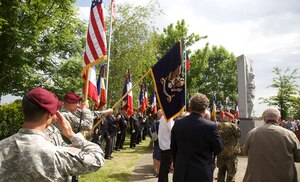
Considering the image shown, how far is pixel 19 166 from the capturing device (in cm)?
194

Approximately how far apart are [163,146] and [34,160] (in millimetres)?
5581

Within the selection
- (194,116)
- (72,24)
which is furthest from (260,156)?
(72,24)

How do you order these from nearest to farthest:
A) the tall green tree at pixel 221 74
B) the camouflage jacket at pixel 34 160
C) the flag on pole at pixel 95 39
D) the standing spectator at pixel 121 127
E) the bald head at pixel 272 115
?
the camouflage jacket at pixel 34 160, the bald head at pixel 272 115, the flag on pole at pixel 95 39, the standing spectator at pixel 121 127, the tall green tree at pixel 221 74

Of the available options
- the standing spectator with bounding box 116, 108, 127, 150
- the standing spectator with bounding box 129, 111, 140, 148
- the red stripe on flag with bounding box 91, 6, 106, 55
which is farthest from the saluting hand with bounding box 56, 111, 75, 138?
the standing spectator with bounding box 129, 111, 140, 148

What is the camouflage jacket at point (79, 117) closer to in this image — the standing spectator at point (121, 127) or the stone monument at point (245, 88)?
the standing spectator at point (121, 127)

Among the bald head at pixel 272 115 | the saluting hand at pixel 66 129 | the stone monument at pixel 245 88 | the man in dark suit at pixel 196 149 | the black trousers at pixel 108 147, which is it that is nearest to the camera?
the saluting hand at pixel 66 129

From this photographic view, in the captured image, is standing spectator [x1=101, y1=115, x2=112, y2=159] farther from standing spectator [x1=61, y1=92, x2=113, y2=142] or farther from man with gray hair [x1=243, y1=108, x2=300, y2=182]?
man with gray hair [x1=243, y1=108, x2=300, y2=182]

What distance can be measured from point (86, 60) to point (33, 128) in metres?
3.80

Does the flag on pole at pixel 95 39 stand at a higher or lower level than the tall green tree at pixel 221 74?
lower

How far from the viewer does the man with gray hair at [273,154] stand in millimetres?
4184

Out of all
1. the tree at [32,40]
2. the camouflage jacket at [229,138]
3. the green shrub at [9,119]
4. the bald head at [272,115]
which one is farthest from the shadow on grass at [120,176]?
the tree at [32,40]

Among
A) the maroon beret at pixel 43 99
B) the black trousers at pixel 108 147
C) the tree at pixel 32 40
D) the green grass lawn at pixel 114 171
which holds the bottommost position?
the green grass lawn at pixel 114 171

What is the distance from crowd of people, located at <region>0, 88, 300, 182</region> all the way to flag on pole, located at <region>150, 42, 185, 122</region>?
2.09ft

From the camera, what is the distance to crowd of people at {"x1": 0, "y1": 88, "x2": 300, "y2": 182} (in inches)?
76.9
